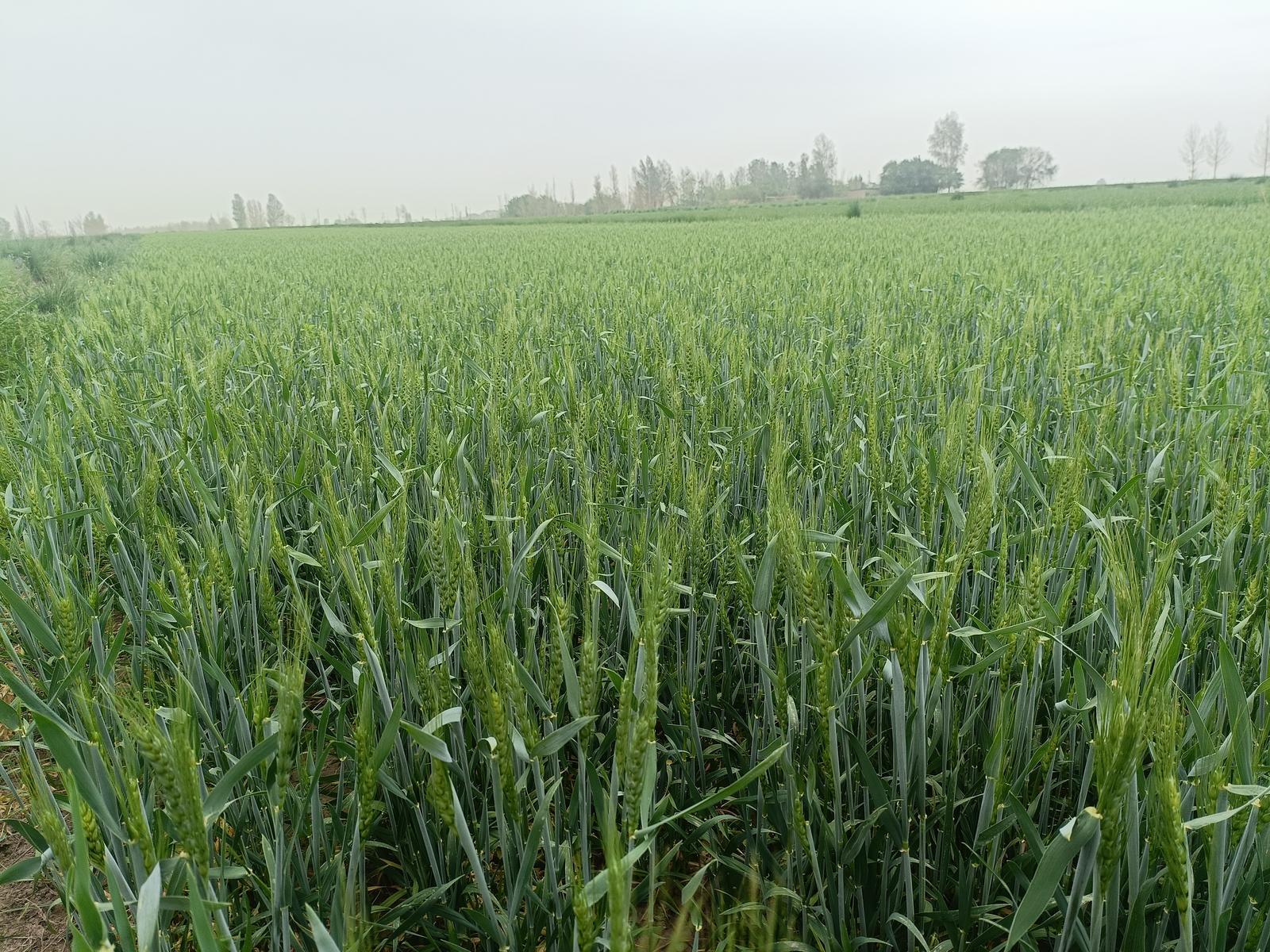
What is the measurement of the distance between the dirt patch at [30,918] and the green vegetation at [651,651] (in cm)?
16

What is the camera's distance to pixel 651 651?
73 cm

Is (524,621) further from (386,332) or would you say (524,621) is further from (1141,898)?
(386,332)

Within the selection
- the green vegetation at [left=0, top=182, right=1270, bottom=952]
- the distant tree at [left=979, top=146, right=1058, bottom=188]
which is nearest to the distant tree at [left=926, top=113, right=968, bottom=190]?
the distant tree at [left=979, top=146, right=1058, bottom=188]

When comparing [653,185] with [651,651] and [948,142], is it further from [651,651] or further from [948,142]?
[651,651]

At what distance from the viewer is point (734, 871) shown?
1283 millimetres

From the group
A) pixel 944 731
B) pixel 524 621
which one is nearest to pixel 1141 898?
pixel 944 731

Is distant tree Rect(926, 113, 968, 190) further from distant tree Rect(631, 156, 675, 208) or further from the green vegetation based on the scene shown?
the green vegetation

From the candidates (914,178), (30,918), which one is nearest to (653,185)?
(914,178)

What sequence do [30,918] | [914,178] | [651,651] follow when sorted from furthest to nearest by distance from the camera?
1. [914,178]
2. [30,918]
3. [651,651]

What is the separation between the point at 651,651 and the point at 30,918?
62.4 inches

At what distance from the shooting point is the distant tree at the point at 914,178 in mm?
67875

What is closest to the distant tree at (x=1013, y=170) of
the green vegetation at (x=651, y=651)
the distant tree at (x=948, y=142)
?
the distant tree at (x=948, y=142)

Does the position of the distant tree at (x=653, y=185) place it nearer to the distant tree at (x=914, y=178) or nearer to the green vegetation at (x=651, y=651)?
the distant tree at (x=914, y=178)

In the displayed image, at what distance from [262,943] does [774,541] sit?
3.84 feet
